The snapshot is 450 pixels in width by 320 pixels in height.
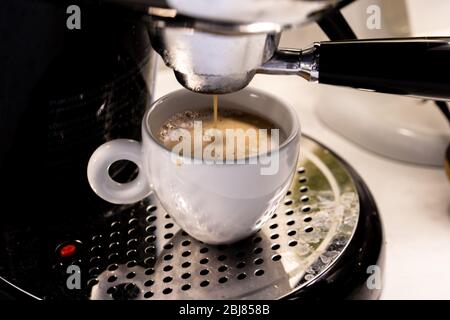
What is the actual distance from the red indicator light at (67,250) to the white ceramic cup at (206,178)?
4cm

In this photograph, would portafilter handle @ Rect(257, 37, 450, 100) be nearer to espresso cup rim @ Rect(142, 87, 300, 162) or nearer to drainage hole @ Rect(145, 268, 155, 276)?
espresso cup rim @ Rect(142, 87, 300, 162)

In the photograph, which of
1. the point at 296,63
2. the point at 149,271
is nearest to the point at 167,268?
the point at 149,271

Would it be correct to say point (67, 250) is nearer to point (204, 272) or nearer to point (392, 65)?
point (204, 272)

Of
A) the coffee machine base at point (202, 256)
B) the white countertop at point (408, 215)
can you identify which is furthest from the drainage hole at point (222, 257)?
the white countertop at point (408, 215)

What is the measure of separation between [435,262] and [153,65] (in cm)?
25

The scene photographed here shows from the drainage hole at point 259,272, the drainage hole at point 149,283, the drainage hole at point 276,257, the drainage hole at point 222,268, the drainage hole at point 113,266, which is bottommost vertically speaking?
the drainage hole at point 113,266

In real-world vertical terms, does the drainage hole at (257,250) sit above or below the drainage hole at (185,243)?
above

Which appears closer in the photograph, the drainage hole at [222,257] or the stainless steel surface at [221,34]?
the stainless steel surface at [221,34]

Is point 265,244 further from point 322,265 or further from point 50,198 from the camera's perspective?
point 50,198

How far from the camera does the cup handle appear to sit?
0.42 meters

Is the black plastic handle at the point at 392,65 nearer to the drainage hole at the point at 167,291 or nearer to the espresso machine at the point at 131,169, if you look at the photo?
the espresso machine at the point at 131,169

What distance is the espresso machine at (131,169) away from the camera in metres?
0.38

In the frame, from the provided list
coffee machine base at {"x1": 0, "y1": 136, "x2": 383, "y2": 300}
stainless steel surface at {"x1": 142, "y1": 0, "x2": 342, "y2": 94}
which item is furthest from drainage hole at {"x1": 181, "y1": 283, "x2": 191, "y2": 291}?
stainless steel surface at {"x1": 142, "y1": 0, "x2": 342, "y2": 94}

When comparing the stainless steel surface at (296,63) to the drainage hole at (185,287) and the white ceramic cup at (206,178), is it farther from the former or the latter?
the drainage hole at (185,287)
